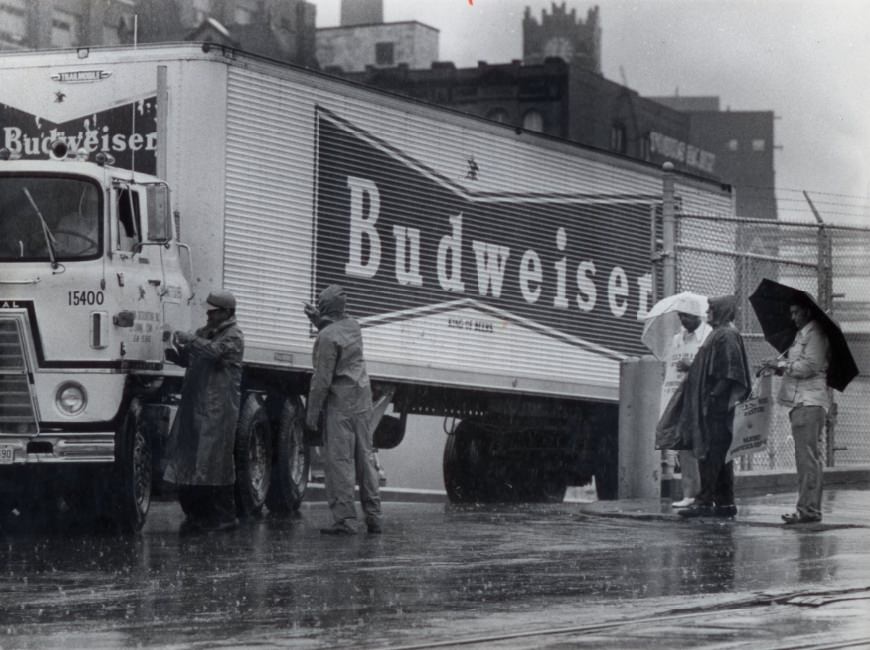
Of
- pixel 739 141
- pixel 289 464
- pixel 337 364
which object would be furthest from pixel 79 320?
pixel 739 141

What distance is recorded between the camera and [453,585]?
9180 millimetres

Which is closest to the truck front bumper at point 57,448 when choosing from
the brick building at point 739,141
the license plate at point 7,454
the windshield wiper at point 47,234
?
the license plate at point 7,454

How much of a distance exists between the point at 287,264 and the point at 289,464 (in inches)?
70.6

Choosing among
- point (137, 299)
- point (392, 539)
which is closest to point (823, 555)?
point (392, 539)

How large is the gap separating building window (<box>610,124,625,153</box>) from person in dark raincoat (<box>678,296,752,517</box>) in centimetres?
5961

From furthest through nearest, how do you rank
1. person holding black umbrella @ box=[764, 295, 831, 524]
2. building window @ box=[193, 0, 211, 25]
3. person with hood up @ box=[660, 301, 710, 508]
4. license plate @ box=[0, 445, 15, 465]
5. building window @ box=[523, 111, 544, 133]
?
building window @ box=[523, 111, 544, 133] → building window @ box=[193, 0, 211, 25] → person with hood up @ box=[660, 301, 710, 508] → person holding black umbrella @ box=[764, 295, 831, 524] → license plate @ box=[0, 445, 15, 465]

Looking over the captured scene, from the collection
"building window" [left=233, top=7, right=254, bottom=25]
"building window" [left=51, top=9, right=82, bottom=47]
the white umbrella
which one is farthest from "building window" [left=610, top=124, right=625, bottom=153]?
the white umbrella

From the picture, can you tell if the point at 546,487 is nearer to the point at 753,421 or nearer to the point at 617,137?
the point at 753,421

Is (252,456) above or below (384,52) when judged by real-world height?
below

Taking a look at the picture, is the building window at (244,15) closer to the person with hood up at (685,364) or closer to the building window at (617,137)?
the building window at (617,137)

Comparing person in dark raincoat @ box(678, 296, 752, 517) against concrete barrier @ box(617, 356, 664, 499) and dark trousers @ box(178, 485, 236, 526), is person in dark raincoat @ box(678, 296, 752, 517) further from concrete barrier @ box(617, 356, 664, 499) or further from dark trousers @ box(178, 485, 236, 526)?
dark trousers @ box(178, 485, 236, 526)

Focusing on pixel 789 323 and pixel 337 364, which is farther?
pixel 789 323

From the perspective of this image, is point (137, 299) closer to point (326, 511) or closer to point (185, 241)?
point (185, 241)

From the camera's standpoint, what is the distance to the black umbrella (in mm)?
13484
